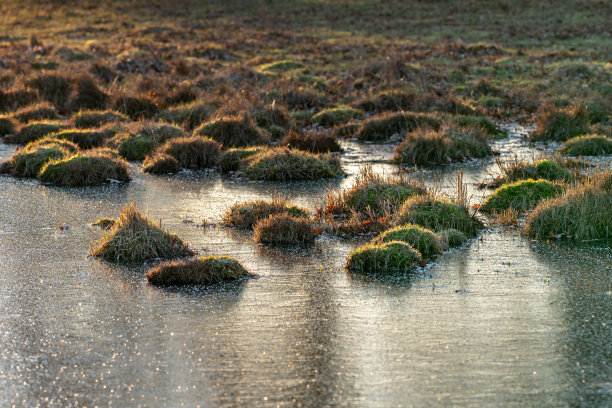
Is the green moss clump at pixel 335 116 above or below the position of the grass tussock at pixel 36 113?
below

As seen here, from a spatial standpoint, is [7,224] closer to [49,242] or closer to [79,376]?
[49,242]

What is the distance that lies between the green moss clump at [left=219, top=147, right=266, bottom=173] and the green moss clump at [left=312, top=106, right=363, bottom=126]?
5991 mm

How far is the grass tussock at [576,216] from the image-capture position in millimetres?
11969

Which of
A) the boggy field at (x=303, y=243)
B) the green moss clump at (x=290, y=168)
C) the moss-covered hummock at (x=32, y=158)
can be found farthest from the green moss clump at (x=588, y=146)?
the moss-covered hummock at (x=32, y=158)

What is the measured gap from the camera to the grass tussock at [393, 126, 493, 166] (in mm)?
18531

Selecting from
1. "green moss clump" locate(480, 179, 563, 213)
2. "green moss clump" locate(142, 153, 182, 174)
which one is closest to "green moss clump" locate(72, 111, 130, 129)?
"green moss clump" locate(142, 153, 182, 174)

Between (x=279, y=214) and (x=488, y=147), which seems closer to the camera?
(x=279, y=214)

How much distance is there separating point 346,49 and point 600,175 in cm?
2907

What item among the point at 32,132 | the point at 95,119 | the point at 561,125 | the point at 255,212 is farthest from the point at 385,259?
the point at 95,119

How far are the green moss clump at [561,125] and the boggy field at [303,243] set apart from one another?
0.19 feet

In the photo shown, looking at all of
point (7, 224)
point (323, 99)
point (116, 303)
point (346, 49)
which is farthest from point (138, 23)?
point (116, 303)

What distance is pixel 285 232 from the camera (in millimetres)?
11828

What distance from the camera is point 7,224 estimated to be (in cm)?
1297

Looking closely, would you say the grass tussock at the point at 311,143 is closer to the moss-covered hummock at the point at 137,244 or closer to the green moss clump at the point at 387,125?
the green moss clump at the point at 387,125
